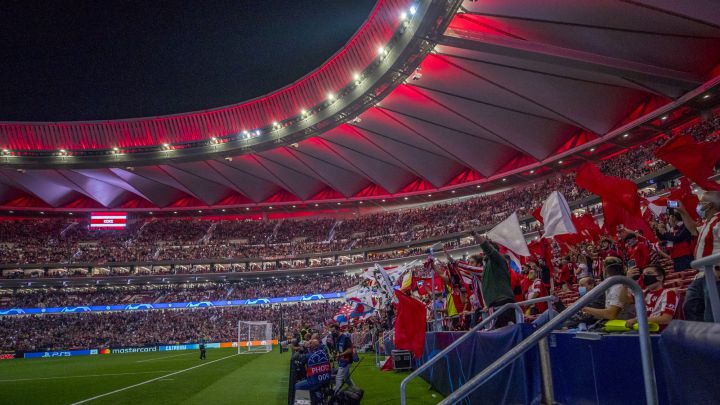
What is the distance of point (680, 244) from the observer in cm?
852

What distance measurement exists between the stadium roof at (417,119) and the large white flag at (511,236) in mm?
14516

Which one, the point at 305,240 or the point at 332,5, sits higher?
the point at 332,5

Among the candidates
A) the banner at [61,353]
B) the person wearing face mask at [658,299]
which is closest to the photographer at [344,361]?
the person wearing face mask at [658,299]

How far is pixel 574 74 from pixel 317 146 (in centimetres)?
2153

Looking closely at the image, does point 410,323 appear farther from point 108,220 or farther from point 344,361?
point 108,220

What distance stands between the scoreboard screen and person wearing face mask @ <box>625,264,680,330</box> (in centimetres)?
6006

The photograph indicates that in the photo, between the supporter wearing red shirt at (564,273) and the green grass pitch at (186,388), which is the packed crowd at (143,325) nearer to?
the green grass pitch at (186,388)

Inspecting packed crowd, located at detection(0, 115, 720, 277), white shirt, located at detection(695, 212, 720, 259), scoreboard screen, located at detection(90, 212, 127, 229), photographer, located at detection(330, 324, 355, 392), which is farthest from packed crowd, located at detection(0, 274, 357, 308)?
white shirt, located at detection(695, 212, 720, 259)

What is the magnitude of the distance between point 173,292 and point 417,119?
1470 inches

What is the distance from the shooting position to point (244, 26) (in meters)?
31.9

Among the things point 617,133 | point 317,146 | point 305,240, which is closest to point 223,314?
point 305,240

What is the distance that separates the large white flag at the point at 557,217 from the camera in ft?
29.6

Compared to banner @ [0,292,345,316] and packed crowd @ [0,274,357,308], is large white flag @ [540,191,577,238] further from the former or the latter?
packed crowd @ [0,274,357,308]

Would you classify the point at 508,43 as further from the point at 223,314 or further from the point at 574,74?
the point at 223,314
